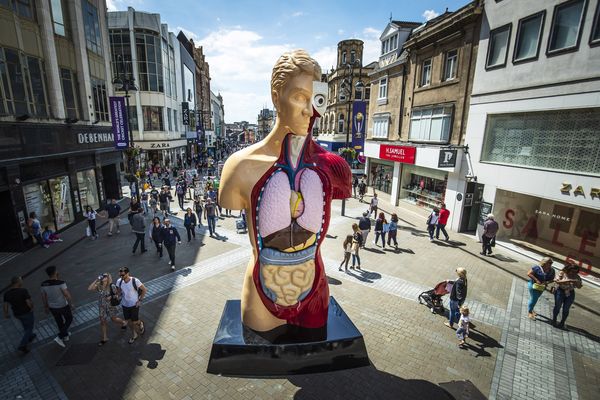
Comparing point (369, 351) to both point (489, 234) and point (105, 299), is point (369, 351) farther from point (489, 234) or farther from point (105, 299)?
point (489, 234)

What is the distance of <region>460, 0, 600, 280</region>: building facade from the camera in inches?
356

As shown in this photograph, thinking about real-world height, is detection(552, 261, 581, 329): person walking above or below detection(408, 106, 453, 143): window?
below

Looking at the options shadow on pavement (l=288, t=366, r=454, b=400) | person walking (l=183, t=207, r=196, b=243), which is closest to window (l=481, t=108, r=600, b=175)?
shadow on pavement (l=288, t=366, r=454, b=400)

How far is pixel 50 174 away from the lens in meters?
11.9

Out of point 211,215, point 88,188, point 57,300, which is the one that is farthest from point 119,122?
point 57,300

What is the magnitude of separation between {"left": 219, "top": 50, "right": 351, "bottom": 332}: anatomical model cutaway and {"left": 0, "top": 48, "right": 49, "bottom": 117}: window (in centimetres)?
1108

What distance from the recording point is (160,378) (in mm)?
5164

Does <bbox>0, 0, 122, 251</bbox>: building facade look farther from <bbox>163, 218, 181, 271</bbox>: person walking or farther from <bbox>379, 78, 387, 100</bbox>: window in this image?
<bbox>379, 78, 387, 100</bbox>: window

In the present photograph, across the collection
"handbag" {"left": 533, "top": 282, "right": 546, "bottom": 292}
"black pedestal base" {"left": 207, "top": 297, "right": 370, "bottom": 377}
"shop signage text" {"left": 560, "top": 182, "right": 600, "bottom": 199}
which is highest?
"shop signage text" {"left": 560, "top": 182, "right": 600, "bottom": 199}

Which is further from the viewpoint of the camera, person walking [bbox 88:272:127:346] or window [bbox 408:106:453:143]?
window [bbox 408:106:453:143]

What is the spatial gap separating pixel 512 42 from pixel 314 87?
1174 cm

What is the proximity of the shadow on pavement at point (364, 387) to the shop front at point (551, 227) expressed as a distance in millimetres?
8458

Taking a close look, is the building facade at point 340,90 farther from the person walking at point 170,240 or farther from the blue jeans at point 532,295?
the blue jeans at point 532,295

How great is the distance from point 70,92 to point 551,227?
68.7 feet
